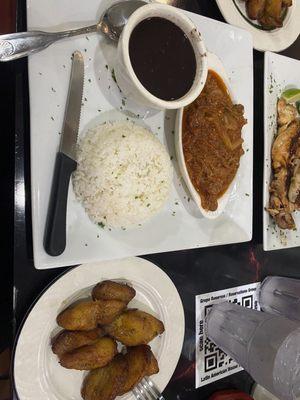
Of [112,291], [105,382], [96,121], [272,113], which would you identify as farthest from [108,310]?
[272,113]

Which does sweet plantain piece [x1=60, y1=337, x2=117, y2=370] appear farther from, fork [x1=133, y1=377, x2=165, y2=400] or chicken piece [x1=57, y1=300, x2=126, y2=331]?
fork [x1=133, y1=377, x2=165, y2=400]

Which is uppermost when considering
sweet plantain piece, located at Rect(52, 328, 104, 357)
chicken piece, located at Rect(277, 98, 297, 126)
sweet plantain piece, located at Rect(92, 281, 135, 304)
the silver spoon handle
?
the silver spoon handle

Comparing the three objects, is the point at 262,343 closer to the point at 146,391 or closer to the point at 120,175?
the point at 146,391

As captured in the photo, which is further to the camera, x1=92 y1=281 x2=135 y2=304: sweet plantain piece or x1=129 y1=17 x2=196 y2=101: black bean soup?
x1=92 y1=281 x2=135 y2=304: sweet plantain piece

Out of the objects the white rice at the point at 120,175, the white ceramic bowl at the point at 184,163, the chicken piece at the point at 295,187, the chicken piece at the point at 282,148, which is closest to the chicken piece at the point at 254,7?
the white ceramic bowl at the point at 184,163

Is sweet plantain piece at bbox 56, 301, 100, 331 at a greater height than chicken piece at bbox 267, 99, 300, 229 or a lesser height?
lesser

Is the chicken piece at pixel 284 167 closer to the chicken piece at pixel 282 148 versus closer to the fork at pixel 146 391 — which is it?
the chicken piece at pixel 282 148

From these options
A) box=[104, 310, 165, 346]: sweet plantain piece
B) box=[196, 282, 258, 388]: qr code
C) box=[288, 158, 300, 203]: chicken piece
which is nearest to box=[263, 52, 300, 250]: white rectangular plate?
box=[288, 158, 300, 203]: chicken piece
